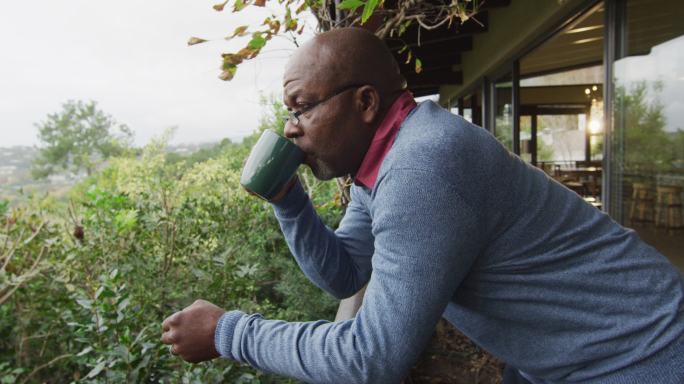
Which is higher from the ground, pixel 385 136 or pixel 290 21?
pixel 290 21

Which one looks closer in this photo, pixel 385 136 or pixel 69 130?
pixel 385 136

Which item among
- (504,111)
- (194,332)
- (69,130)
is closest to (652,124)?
(194,332)

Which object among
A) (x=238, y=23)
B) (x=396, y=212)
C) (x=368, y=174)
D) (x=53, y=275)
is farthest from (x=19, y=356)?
(x=396, y=212)

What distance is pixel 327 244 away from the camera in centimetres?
→ 132

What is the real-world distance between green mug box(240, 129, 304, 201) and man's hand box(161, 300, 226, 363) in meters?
0.32

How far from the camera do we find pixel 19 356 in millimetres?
2107

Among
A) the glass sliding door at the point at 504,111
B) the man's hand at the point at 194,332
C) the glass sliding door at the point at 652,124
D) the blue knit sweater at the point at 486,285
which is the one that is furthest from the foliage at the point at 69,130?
the blue knit sweater at the point at 486,285

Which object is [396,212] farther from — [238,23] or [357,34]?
[238,23]

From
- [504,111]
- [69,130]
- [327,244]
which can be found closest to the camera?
[327,244]

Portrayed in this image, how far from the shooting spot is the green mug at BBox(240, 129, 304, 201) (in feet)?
3.84

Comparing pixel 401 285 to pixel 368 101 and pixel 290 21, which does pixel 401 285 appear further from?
pixel 290 21

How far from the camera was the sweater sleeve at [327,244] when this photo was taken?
1.30 metres

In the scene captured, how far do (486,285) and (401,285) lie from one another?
9.5 inches

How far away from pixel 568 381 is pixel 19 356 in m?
2.06
